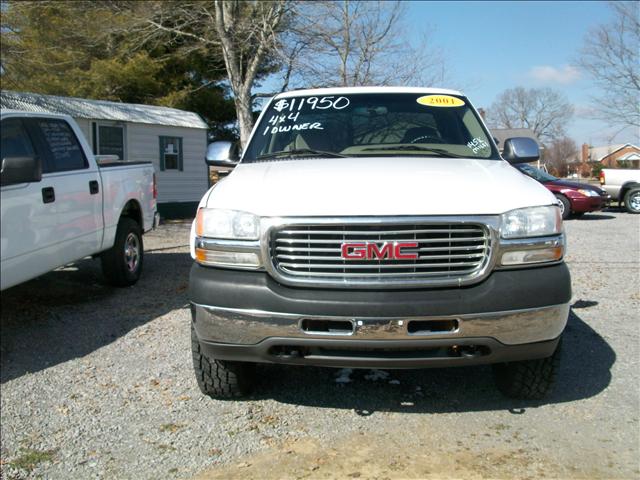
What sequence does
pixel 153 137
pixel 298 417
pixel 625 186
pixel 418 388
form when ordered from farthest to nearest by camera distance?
pixel 625 186, pixel 153 137, pixel 418 388, pixel 298 417

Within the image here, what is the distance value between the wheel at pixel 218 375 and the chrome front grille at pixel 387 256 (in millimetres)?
828

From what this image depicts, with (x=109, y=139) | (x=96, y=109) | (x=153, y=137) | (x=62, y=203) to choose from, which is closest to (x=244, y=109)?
(x=153, y=137)

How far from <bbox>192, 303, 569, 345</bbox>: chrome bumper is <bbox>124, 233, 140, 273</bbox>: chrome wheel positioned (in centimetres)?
428

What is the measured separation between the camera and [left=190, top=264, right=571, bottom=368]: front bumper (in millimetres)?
3109

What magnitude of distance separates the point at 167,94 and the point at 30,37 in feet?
13.6

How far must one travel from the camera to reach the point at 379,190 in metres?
3.31

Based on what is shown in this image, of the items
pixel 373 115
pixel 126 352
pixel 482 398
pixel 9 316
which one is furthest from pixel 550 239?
pixel 9 316

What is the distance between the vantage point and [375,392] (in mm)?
3988

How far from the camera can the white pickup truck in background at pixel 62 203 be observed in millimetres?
4844

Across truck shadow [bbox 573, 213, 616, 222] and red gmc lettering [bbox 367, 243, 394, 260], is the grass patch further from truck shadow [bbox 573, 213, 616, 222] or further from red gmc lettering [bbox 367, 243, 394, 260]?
truck shadow [bbox 573, 213, 616, 222]

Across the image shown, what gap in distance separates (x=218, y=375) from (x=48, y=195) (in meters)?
2.70

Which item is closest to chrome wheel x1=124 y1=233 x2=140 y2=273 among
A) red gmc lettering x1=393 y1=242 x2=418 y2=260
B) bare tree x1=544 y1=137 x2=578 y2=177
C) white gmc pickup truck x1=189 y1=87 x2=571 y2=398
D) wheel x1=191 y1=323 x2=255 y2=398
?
wheel x1=191 y1=323 x2=255 y2=398

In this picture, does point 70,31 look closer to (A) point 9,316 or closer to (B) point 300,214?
(A) point 9,316

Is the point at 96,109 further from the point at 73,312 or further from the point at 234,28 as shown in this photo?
the point at 73,312
